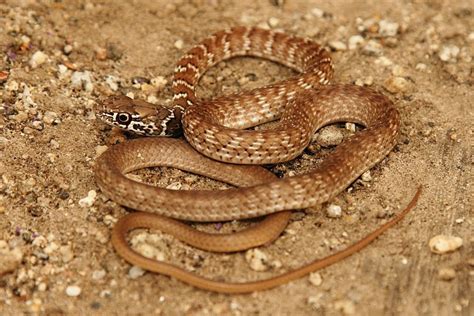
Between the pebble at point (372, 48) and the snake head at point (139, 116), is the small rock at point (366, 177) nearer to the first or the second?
the snake head at point (139, 116)

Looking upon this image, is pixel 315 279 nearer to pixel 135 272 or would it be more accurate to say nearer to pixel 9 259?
pixel 135 272

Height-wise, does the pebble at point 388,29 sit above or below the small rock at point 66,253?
above

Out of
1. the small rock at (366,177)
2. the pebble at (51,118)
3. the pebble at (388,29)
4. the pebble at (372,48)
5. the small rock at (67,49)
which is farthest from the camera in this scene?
the pebble at (388,29)

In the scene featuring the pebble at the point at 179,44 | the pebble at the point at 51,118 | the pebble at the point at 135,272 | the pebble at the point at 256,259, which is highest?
the pebble at the point at 179,44

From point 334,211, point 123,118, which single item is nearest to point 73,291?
point 123,118

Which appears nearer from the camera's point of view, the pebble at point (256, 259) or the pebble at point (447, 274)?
the pebble at point (447, 274)

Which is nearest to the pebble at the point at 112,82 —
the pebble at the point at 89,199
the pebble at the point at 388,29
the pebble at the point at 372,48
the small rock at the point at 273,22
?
the pebble at the point at 89,199
